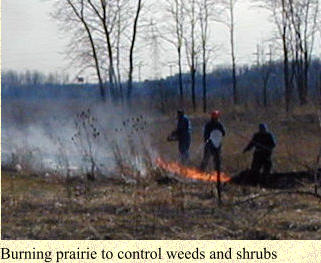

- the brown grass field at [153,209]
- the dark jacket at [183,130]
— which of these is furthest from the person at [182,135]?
the brown grass field at [153,209]

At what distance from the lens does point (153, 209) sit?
10.1 m

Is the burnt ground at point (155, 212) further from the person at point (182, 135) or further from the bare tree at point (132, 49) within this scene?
the bare tree at point (132, 49)

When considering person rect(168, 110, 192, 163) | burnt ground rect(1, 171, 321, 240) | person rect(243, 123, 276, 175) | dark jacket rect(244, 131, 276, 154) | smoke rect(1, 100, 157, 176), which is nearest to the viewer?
burnt ground rect(1, 171, 321, 240)

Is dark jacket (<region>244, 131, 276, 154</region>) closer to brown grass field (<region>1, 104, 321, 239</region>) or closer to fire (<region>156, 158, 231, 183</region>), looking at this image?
brown grass field (<region>1, 104, 321, 239</region>)

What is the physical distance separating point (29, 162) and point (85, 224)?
820 centimetres

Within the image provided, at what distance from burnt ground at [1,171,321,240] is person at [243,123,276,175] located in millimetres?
2696

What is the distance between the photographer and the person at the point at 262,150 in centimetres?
1606

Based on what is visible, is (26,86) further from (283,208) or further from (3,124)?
(283,208)

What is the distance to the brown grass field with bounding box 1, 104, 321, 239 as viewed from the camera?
340 inches

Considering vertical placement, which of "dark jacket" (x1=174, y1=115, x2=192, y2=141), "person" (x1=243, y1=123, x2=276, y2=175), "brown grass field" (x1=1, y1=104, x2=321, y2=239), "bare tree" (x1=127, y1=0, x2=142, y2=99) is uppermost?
"bare tree" (x1=127, y1=0, x2=142, y2=99)

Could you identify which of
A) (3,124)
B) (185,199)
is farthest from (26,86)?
(185,199)

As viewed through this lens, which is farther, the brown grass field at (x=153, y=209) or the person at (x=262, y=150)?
the person at (x=262, y=150)

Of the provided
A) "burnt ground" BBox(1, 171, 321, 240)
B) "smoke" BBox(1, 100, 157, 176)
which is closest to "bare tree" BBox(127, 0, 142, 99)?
"smoke" BBox(1, 100, 157, 176)

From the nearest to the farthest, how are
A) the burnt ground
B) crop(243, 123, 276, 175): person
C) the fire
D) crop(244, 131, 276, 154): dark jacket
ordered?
the burnt ground → the fire → crop(243, 123, 276, 175): person → crop(244, 131, 276, 154): dark jacket
